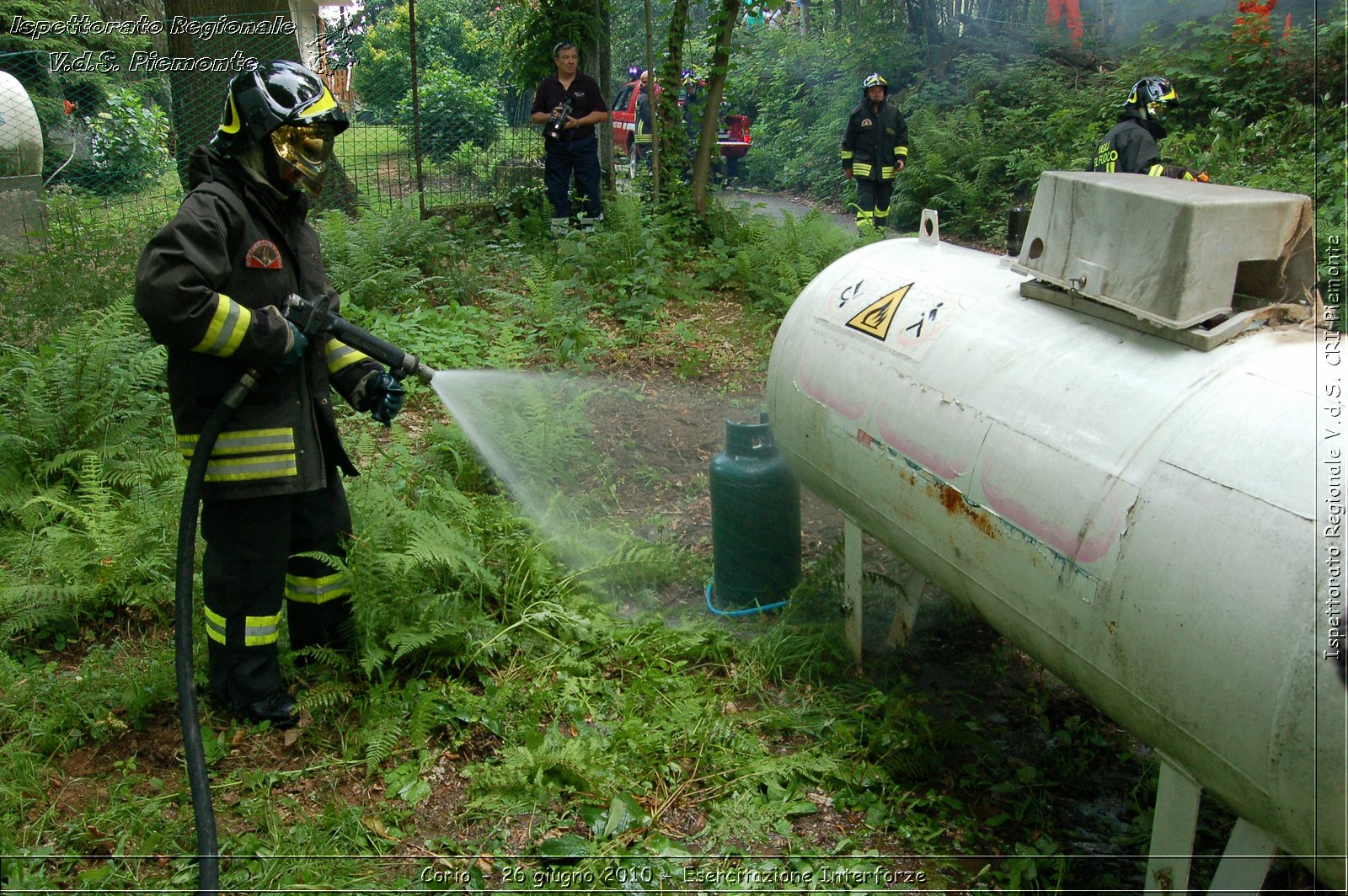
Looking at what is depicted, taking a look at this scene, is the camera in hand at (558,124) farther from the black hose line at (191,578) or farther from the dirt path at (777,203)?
the black hose line at (191,578)

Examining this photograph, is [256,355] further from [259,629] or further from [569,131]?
[569,131]

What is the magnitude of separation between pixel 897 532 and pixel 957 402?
0.63 metres

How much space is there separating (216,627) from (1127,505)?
3200 millimetres

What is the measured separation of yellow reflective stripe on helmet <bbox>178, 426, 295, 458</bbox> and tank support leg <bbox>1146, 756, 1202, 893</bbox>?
9.94ft

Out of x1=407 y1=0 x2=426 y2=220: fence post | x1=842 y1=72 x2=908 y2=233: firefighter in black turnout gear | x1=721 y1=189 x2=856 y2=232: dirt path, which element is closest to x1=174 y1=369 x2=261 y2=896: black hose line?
x1=407 y1=0 x2=426 y2=220: fence post

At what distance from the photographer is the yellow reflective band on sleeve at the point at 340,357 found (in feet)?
12.8

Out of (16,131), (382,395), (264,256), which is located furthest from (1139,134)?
(16,131)

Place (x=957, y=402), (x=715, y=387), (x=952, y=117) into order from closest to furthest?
(x=957, y=402) < (x=715, y=387) < (x=952, y=117)

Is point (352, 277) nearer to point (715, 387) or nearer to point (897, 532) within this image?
point (715, 387)

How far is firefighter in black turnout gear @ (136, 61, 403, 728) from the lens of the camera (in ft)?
10.6

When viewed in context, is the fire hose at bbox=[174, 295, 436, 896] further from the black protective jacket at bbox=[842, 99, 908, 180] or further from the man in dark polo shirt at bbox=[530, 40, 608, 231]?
the black protective jacket at bbox=[842, 99, 908, 180]

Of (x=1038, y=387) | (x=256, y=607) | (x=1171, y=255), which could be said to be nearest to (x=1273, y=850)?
(x=1038, y=387)

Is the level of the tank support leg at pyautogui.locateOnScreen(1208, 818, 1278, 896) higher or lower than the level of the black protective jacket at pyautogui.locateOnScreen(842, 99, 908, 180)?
lower

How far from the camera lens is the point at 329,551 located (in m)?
3.99
